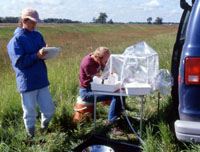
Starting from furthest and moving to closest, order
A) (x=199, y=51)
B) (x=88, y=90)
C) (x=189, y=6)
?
1. (x=88, y=90)
2. (x=189, y=6)
3. (x=199, y=51)

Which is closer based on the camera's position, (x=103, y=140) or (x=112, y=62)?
(x=103, y=140)

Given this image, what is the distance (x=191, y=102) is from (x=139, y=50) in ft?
4.26

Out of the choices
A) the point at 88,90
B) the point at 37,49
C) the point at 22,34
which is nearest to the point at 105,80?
the point at 88,90

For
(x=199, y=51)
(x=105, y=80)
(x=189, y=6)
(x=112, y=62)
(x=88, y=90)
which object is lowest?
(x=88, y=90)

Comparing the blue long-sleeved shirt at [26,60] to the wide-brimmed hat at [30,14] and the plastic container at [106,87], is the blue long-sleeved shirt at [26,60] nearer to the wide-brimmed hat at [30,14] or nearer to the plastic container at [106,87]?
the wide-brimmed hat at [30,14]

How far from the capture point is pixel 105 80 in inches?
133

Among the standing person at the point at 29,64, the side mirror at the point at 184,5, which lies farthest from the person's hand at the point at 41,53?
the side mirror at the point at 184,5

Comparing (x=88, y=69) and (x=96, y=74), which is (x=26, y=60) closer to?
(x=88, y=69)

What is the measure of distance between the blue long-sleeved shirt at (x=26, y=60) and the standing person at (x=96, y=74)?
705 millimetres

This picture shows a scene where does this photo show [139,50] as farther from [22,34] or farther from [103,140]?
[22,34]

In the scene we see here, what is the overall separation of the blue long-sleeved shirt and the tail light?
1.83m

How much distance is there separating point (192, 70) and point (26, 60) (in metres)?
1.93

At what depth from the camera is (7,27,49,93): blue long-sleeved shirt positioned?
3.10 metres

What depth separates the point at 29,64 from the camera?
3.13m
